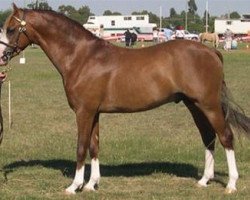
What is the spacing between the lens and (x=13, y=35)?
822cm

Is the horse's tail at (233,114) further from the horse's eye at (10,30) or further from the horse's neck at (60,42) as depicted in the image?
the horse's eye at (10,30)

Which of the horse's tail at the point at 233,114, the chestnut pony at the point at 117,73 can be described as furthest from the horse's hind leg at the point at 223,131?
the horse's tail at the point at 233,114

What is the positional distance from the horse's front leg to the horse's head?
1269mm

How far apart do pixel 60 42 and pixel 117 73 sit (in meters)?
0.94

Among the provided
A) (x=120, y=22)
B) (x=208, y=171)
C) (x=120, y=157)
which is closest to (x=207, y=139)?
(x=208, y=171)

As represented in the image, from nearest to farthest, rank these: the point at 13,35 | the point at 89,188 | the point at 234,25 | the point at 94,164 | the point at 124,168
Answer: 1. the point at 13,35
2. the point at 89,188
3. the point at 94,164
4. the point at 124,168
5. the point at 234,25

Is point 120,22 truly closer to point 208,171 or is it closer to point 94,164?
point 208,171

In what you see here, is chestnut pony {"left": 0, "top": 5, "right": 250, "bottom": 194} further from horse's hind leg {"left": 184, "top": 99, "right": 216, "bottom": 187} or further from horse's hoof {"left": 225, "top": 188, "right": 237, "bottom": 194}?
horse's hind leg {"left": 184, "top": 99, "right": 216, "bottom": 187}

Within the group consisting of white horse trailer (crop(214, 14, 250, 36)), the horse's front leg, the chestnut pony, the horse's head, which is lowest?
white horse trailer (crop(214, 14, 250, 36))

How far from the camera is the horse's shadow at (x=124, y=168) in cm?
957

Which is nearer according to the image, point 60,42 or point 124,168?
point 60,42

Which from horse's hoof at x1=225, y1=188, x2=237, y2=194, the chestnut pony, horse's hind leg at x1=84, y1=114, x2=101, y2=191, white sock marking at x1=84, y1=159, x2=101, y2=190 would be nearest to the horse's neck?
the chestnut pony

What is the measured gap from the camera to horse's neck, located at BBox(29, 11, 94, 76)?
835cm

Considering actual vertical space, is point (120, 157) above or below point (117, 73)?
below
